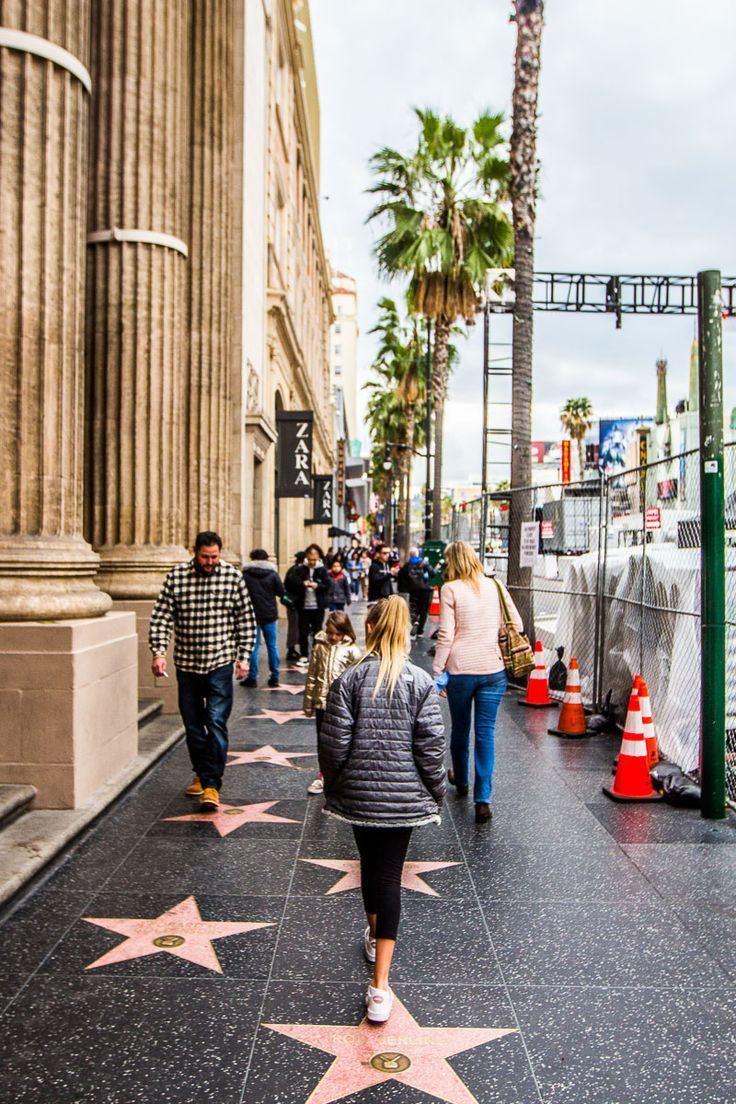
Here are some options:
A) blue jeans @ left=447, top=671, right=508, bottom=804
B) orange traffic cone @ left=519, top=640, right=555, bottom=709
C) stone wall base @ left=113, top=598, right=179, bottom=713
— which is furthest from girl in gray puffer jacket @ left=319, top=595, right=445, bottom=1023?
orange traffic cone @ left=519, top=640, right=555, bottom=709

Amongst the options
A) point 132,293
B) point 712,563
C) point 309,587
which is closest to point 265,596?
point 309,587

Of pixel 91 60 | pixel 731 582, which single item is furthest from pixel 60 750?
pixel 91 60

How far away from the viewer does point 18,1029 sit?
3777mm

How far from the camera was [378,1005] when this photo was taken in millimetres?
3822

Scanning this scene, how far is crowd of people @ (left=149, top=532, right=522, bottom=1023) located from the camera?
13.0 feet

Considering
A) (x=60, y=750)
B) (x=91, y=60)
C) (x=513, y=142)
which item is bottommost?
(x=60, y=750)

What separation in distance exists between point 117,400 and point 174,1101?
8021 millimetres

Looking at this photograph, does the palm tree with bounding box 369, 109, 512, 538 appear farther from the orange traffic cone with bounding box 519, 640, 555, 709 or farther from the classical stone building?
the orange traffic cone with bounding box 519, 640, 555, 709

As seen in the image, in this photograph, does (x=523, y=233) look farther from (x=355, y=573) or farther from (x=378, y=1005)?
(x=355, y=573)

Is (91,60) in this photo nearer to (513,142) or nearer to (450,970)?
(513,142)

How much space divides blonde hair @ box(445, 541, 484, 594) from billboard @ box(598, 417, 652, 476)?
159 ft

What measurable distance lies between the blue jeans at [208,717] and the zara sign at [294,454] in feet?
51.6

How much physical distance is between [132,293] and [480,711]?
19.2ft

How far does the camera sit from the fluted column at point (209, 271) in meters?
13.1
